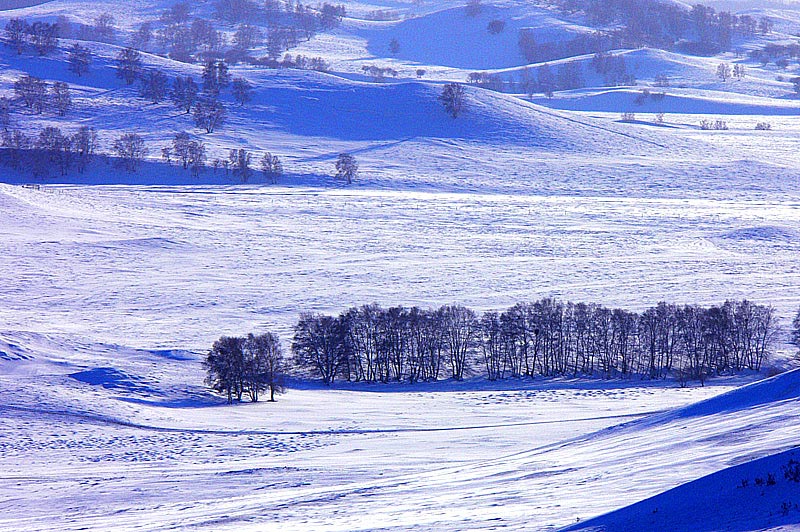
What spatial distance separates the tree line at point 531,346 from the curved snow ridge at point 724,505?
27495 millimetres

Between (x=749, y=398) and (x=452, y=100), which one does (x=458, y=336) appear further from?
Result: (x=452, y=100)

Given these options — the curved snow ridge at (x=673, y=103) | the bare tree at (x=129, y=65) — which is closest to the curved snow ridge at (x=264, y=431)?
the bare tree at (x=129, y=65)

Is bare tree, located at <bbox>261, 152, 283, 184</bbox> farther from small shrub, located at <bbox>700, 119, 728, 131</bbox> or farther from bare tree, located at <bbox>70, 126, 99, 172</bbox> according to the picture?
small shrub, located at <bbox>700, 119, 728, 131</bbox>

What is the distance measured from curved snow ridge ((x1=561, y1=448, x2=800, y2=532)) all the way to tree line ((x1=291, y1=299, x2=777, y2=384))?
27495mm

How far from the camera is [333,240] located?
6775cm

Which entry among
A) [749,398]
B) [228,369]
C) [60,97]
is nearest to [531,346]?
[228,369]

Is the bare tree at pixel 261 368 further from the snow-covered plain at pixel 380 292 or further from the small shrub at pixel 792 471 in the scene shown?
the small shrub at pixel 792 471

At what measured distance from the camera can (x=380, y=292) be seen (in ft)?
167

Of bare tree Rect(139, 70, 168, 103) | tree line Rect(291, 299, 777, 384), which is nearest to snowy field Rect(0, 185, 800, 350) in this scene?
tree line Rect(291, 299, 777, 384)

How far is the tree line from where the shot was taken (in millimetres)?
36875

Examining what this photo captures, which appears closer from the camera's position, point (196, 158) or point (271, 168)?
point (271, 168)

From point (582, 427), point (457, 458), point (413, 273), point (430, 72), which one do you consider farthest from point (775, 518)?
point (430, 72)

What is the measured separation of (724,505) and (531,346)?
106 ft

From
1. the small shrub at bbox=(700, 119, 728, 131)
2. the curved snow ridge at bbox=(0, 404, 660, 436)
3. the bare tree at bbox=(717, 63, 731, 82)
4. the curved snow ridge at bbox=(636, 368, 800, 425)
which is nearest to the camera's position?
the curved snow ridge at bbox=(636, 368, 800, 425)
